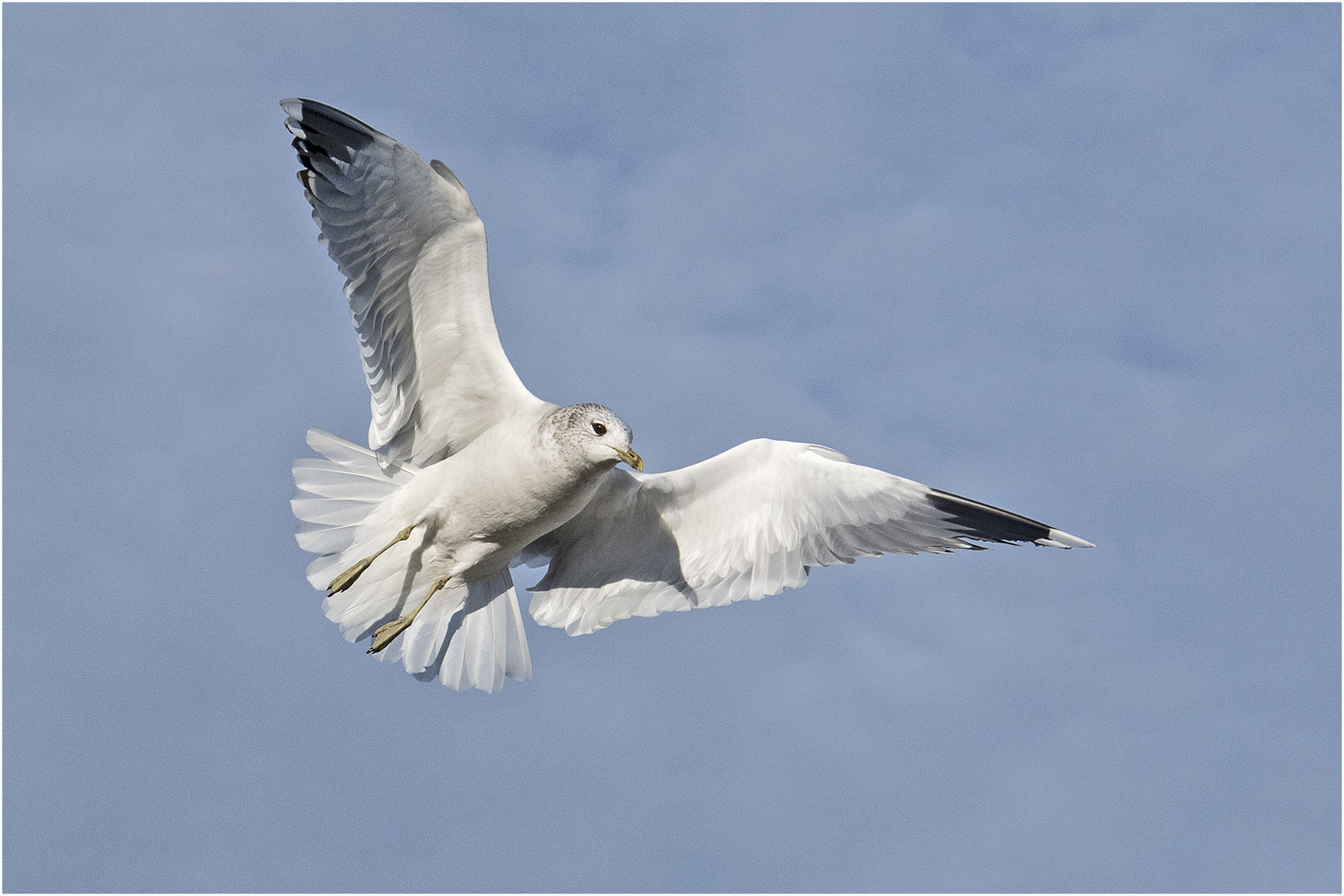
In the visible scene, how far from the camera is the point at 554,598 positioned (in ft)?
31.0

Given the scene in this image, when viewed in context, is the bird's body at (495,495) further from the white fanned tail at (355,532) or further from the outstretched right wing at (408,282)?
the outstretched right wing at (408,282)

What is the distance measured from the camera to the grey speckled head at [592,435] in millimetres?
7957

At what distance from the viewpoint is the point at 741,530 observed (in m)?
9.01

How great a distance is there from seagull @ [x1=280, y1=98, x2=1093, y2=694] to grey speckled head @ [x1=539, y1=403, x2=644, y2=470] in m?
0.01

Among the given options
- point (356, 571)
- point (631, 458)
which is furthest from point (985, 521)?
point (356, 571)

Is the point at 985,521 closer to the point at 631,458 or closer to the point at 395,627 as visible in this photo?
the point at 631,458

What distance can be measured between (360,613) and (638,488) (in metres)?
1.90

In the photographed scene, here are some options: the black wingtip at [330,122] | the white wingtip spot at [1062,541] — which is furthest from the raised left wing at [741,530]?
the black wingtip at [330,122]

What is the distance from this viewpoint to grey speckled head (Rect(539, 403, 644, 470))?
7.96 meters

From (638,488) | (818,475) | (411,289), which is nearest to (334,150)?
(411,289)

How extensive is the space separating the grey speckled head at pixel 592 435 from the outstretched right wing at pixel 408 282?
0.57 meters

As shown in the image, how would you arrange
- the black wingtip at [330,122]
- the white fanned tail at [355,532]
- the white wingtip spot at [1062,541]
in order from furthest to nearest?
the white fanned tail at [355,532] → the white wingtip spot at [1062,541] → the black wingtip at [330,122]

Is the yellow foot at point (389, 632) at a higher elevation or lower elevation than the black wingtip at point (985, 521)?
lower

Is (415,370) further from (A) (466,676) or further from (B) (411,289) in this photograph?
(A) (466,676)
